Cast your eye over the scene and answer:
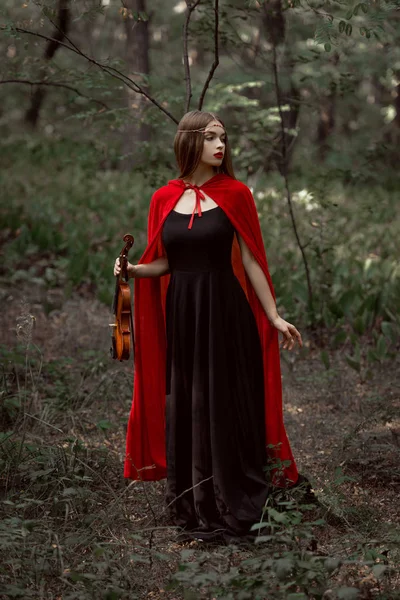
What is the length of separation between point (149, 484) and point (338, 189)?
948 centimetres

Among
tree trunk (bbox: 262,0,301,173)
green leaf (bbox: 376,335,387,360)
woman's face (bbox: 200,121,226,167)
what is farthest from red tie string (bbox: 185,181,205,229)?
green leaf (bbox: 376,335,387,360)

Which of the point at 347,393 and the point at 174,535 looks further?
the point at 347,393

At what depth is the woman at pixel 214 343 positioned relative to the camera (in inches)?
137

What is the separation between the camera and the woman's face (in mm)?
3447

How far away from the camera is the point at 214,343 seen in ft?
11.4

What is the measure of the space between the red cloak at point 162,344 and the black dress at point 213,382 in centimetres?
6

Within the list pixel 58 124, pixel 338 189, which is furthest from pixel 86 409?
pixel 58 124

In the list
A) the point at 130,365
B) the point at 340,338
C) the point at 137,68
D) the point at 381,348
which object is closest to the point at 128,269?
the point at 130,365

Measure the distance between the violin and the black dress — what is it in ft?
0.78

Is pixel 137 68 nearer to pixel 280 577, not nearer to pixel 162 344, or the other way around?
pixel 162 344

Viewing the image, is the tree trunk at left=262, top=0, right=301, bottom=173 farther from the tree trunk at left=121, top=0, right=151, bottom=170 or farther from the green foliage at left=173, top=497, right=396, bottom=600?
the green foliage at left=173, top=497, right=396, bottom=600

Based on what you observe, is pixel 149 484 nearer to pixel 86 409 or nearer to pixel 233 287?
pixel 86 409

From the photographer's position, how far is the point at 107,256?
825 centimetres

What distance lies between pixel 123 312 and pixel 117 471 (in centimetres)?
121
